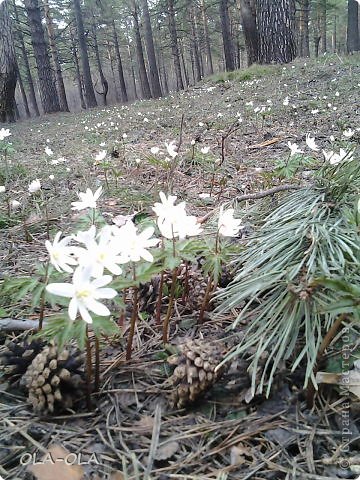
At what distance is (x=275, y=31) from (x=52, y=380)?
10.7 m

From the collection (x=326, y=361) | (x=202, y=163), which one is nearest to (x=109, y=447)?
(x=326, y=361)

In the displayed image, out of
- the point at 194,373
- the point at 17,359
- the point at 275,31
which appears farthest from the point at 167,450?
the point at 275,31

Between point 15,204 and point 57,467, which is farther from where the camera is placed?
point 15,204

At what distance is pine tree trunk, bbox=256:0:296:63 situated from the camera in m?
9.05

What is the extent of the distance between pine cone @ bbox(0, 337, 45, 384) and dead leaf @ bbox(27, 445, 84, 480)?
349mm

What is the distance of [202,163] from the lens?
3.81 meters

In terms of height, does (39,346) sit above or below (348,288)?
below

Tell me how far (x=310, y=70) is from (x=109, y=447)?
8990 mm

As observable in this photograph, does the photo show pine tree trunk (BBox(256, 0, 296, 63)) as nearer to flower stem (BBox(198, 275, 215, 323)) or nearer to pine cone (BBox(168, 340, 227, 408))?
flower stem (BBox(198, 275, 215, 323))

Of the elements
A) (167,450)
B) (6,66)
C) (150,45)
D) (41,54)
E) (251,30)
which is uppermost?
(150,45)

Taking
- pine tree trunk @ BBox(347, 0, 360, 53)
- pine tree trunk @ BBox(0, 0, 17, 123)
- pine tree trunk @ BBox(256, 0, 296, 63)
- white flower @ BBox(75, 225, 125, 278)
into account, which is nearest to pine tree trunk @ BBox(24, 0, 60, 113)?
pine tree trunk @ BBox(0, 0, 17, 123)

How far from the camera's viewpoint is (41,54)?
15.6 meters

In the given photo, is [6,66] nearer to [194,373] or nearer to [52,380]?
[52,380]

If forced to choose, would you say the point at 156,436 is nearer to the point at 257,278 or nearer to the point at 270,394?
the point at 270,394
